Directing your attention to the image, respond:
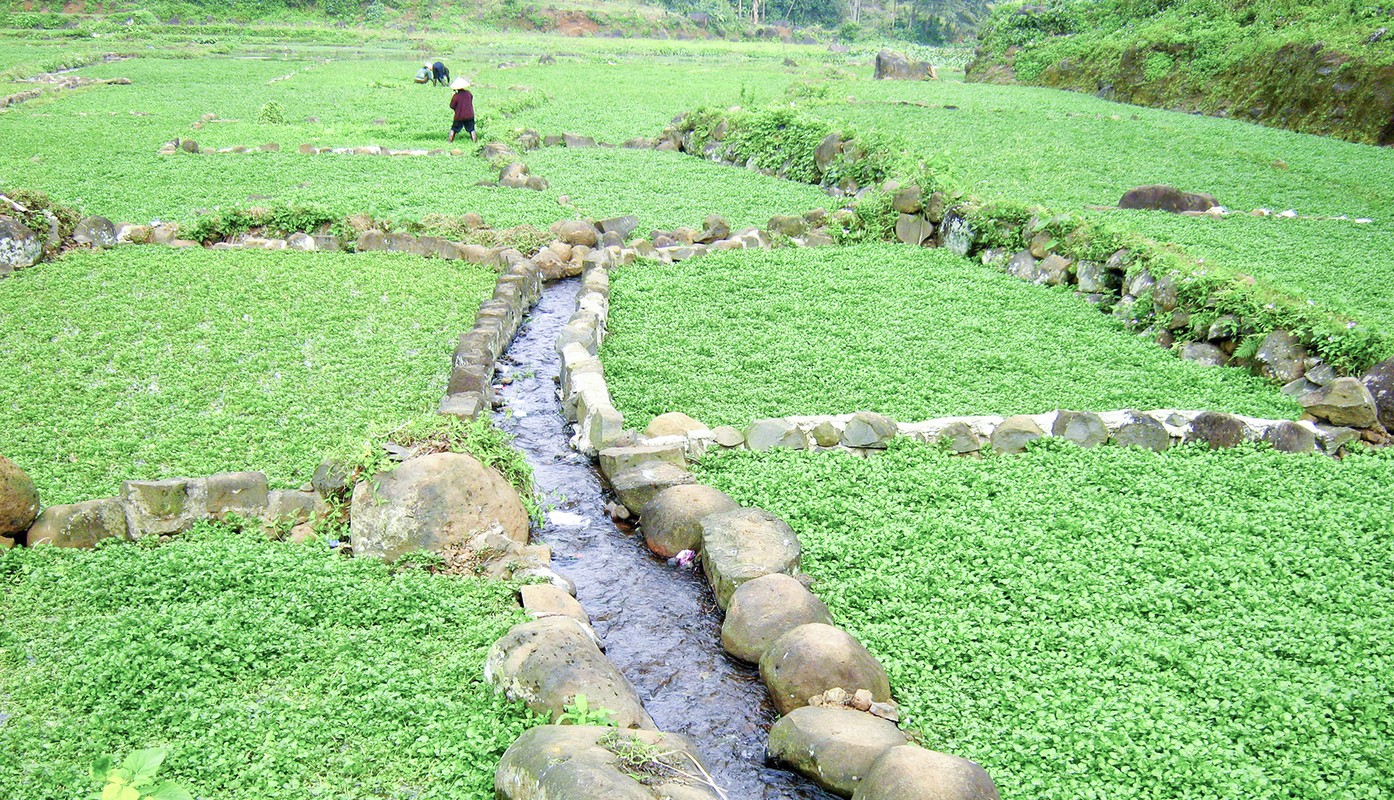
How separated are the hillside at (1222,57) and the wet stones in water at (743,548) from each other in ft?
67.5

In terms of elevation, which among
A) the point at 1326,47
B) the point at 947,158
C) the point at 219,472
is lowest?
the point at 219,472

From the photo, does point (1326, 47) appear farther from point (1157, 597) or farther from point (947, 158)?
point (1157, 597)

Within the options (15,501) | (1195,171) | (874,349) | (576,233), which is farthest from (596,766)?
(1195,171)

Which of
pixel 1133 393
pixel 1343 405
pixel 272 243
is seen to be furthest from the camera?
pixel 272 243

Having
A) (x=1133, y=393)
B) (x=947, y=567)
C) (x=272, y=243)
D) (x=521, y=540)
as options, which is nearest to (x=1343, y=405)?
(x=1133, y=393)

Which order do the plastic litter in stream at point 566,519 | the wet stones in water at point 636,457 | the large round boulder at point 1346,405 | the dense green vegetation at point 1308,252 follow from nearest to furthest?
the plastic litter in stream at point 566,519
the wet stones in water at point 636,457
the large round boulder at point 1346,405
the dense green vegetation at point 1308,252

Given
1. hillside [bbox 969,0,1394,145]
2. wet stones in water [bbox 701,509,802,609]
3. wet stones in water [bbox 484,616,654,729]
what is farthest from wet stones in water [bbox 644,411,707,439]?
hillside [bbox 969,0,1394,145]

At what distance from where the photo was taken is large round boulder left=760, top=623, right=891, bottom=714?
461 cm

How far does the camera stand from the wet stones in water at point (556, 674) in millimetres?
4324

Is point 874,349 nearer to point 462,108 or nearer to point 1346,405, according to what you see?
point 1346,405

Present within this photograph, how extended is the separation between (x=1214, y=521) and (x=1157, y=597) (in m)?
1.18

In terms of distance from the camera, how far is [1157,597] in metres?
5.32

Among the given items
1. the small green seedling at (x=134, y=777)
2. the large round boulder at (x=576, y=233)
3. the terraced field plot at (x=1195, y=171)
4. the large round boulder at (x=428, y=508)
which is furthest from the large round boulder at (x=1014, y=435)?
the large round boulder at (x=576, y=233)

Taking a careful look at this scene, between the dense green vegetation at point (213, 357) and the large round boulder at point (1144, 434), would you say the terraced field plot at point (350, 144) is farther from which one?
the large round boulder at point (1144, 434)
